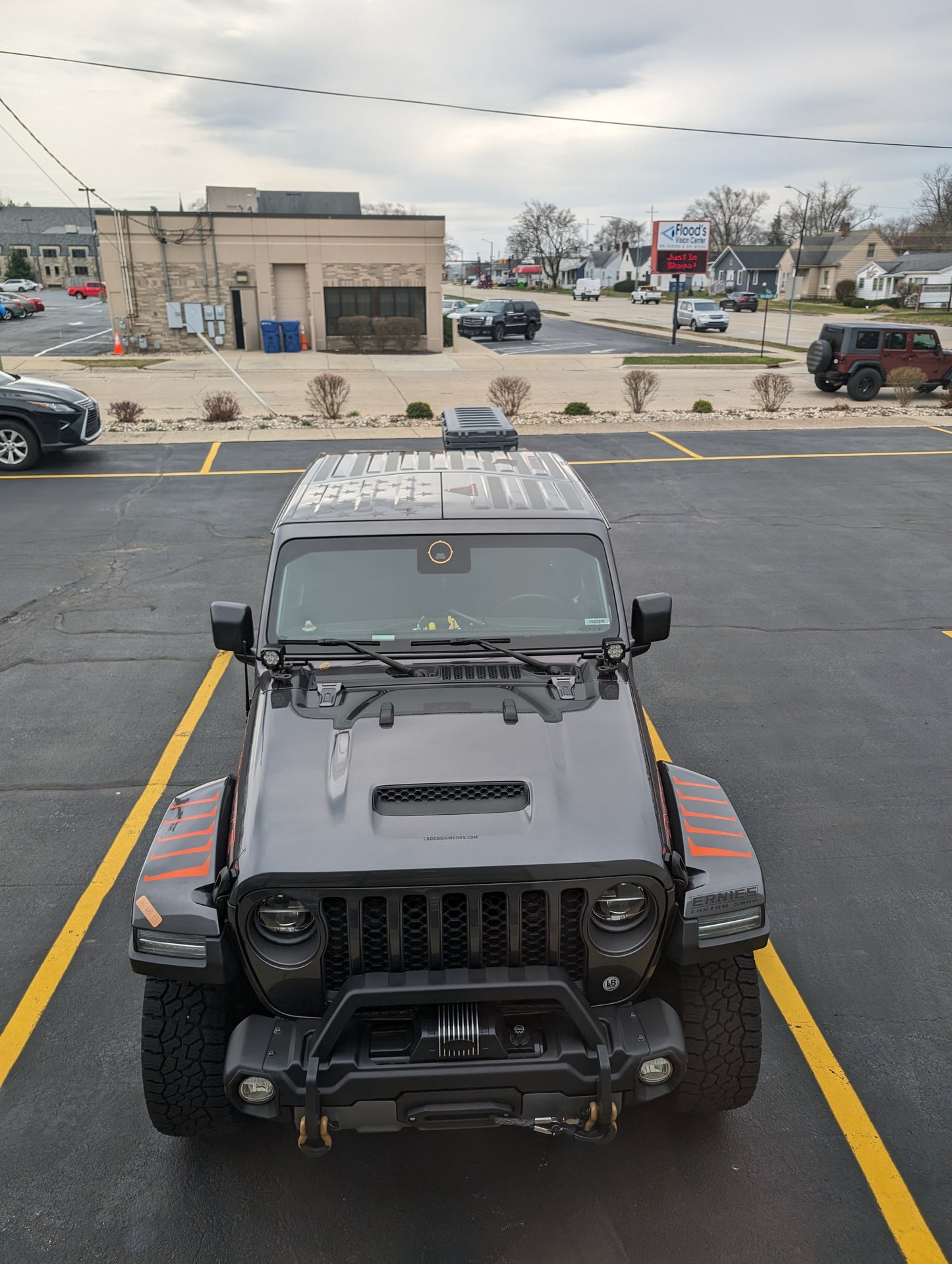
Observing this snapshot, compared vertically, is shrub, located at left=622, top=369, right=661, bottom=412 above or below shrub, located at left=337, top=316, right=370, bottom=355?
below

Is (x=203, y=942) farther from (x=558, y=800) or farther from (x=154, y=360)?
(x=154, y=360)

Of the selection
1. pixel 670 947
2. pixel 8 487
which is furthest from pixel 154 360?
pixel 670 947

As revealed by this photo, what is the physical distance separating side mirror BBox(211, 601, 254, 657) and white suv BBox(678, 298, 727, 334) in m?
49.5

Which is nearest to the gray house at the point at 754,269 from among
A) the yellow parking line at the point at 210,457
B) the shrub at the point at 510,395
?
the shrub at the point at 510,395

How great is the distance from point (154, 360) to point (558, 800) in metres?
34.3

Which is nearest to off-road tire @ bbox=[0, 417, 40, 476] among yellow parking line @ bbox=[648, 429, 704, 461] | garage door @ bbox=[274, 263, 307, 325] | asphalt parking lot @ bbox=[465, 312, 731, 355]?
yellow parking line @ bbox=[648, 429, 704, 461]

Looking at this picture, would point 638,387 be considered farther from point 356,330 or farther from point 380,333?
point 356,330

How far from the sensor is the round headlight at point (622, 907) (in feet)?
10.5

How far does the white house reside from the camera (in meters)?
77.8

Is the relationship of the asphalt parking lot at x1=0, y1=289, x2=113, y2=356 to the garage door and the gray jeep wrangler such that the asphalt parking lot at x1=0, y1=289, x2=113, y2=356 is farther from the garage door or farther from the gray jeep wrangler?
the gray jeep wrangler

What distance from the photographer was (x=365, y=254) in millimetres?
35969

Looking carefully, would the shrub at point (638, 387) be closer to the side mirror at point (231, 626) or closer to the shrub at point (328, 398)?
the shrub at point (328, 398)

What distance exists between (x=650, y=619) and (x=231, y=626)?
1931 mm

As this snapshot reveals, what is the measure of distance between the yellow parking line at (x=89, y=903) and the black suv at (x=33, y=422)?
9531 mm
